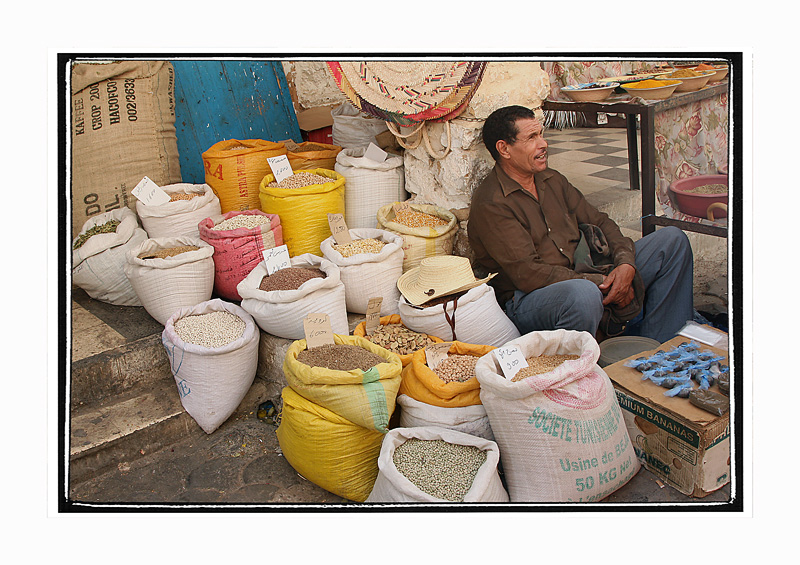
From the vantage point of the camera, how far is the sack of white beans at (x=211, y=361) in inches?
92.0

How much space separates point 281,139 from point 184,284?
1.45 m

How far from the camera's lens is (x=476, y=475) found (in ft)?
6.10

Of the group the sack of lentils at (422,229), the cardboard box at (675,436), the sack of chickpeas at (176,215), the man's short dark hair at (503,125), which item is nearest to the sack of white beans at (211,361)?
the sack of chickpeas at (176,215)

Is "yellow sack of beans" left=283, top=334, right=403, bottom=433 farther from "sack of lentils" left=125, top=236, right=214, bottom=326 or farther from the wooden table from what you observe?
the wooden table

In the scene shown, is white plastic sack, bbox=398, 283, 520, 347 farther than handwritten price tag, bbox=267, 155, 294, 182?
No

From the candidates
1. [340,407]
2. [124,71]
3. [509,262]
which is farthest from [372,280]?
[124,71]

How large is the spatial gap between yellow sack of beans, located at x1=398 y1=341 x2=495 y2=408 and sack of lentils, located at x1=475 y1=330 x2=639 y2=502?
10cm

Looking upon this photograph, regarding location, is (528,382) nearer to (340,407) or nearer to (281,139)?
(340,407)

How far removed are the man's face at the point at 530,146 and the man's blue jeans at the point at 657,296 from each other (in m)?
0.47

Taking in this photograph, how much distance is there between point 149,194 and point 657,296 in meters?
2.08

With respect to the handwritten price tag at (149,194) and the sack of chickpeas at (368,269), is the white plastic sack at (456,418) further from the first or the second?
the handwritten price tag at (149,194)

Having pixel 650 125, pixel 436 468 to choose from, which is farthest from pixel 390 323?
pixel 650 125

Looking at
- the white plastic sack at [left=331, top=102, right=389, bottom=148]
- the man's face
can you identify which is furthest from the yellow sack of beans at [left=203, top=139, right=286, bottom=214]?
the man's face

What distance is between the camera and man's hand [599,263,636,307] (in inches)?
99.7
